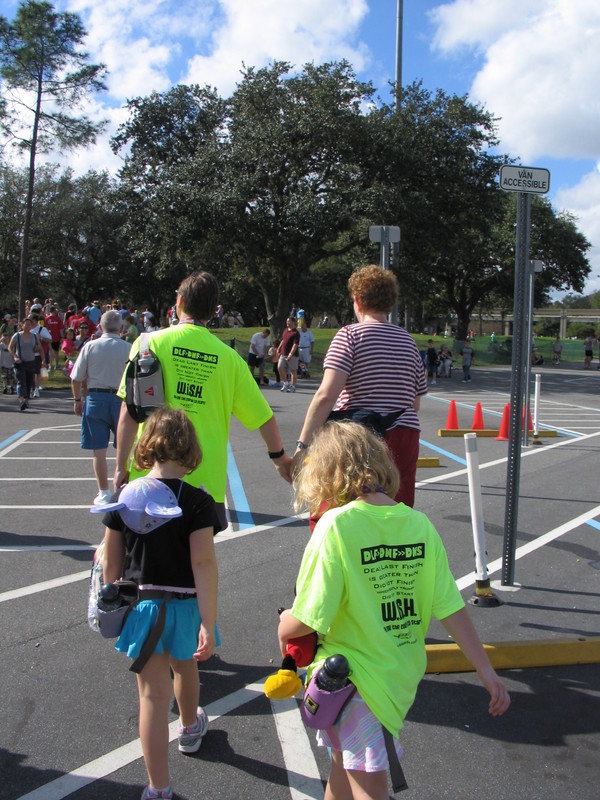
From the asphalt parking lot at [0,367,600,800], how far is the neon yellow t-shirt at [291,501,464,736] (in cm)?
100

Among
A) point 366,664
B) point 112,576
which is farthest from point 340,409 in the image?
point 366,664

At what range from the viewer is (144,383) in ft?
11.0

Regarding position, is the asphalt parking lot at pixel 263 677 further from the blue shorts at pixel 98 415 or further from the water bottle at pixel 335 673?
the water bottle at pixel 335 673

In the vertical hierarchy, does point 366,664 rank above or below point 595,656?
above

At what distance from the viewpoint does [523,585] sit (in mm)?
5152

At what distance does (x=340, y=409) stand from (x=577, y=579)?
2.75 metres

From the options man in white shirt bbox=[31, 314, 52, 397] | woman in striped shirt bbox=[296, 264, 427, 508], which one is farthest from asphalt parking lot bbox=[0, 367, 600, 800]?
man in white shirt bbox=[31, 314, 52, 397]

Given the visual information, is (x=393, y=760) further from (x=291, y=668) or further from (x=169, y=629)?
(x=169, y=629)

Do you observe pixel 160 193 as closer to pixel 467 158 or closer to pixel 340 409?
pixel 467 158

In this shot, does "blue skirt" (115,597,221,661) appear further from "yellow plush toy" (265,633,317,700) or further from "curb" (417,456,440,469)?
"curb" (417,456,440,469)

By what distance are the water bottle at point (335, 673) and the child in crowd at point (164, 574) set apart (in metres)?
0.67

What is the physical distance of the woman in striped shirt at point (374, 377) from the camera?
3.70 metres

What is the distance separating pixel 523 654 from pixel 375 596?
2222 mm

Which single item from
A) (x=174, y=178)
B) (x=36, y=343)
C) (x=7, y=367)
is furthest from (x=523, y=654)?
(x=174, y=178)
